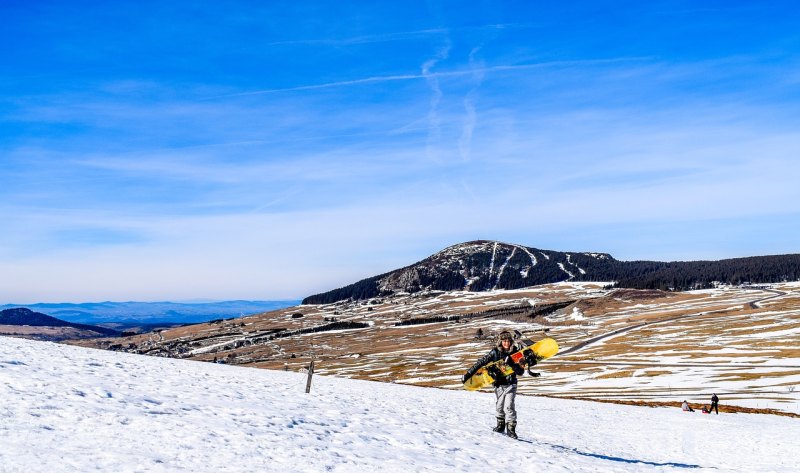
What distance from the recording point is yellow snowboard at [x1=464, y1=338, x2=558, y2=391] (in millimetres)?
22294

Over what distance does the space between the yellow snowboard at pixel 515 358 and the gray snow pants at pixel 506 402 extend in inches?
28.0

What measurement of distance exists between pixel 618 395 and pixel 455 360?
80010 mm

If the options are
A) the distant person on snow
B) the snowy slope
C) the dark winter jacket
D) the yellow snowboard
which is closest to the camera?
the snowy slope

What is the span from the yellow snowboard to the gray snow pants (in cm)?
71

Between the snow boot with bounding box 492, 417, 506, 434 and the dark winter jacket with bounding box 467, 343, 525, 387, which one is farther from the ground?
the dark winter jacket with bounding box 467, 343, 525, 387

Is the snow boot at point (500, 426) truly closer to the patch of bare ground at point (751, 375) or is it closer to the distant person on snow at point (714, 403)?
the distant person on snow at point (714, 403)

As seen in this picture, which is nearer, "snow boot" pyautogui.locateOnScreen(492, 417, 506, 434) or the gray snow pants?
the gray snow pants

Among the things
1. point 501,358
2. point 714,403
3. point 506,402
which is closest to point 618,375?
point 714,403

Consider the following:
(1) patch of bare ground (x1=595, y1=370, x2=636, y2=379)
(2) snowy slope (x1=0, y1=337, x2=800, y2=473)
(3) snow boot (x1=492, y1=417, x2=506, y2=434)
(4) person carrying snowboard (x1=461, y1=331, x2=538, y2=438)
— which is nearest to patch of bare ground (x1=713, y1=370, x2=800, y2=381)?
(1) patch of bare ground (x1=595, y1=370, x2=636, y2=379)

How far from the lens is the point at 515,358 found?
73.0 feet

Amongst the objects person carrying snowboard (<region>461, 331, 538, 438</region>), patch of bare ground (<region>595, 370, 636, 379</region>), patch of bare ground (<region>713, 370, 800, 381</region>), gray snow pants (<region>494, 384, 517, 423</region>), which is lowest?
patch of bare ground (<region>595, 370, 636, 379</region>)

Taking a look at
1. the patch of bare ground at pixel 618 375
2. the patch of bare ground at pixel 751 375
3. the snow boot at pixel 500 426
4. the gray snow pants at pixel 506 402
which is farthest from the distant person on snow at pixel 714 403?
the patch of bare ground at pixel 618 375

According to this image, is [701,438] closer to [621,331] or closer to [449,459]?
[449,459]

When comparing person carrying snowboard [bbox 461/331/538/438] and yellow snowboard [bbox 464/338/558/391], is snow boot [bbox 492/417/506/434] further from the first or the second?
yellow snowboard [bbox 464/338/558/391]
